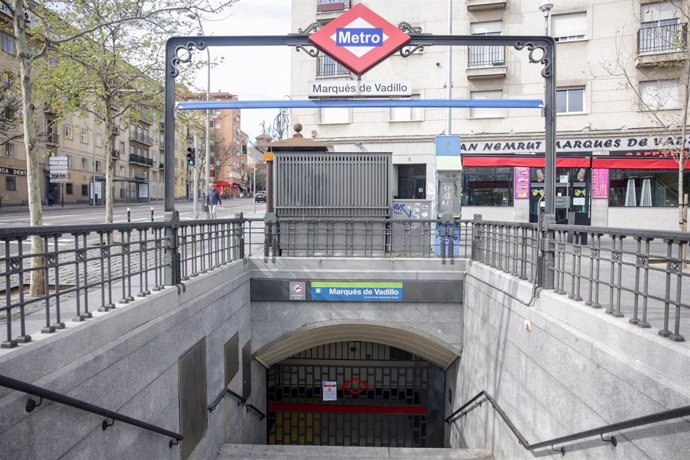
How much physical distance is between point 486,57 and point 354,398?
607 inches

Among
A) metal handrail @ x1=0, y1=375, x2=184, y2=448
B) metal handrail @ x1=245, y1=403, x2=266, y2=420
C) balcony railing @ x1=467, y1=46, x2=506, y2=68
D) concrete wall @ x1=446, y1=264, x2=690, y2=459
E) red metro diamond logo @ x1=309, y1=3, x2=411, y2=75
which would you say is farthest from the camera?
balcony railing @ x1=467, y1=46, x2=506, y2=68

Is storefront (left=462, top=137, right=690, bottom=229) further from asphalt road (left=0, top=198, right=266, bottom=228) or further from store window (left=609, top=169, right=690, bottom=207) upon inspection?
asphalt road (left=0, top=198, right=266, bottom=228)

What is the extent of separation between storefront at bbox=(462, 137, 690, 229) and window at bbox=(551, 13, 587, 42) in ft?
14.5

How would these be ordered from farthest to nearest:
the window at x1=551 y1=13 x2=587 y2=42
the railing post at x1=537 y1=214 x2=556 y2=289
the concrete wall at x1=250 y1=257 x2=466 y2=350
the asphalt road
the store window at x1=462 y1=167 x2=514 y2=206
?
the asphalt road → the store window at x1=462 y1=167 x2=514 y2=206 → the window at x1=551 y1=13 x2=587 y2=42 → the concrete wall at x1=250 y1=257 x2=466 y2=350 → the railing post at x1=537 y1=214 x2=556 y2=289

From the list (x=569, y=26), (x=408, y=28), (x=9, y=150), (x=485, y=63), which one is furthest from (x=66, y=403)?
(x=9, y=150)

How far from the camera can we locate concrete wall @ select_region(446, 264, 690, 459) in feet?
11.7

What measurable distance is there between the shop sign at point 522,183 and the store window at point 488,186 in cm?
21

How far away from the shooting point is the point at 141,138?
64938mm

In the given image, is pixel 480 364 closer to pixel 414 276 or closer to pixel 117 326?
pixel 414 276

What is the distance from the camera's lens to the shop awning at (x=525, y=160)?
19.7 m

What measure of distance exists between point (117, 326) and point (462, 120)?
18.9 metres

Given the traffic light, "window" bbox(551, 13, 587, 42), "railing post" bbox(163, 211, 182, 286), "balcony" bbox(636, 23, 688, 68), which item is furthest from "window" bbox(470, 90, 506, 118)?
"railing post" bbox(163, 211, 182, 286)

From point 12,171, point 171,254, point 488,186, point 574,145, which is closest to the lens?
point 171,254

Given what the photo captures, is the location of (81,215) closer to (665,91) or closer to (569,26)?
(569,26)
